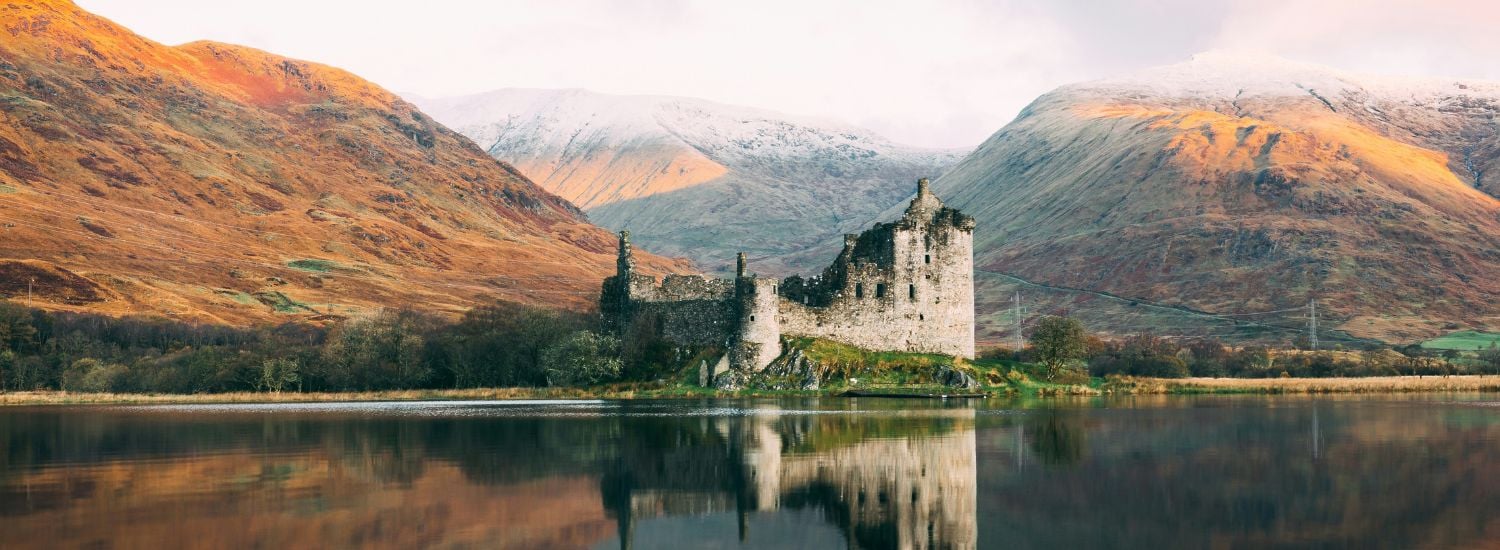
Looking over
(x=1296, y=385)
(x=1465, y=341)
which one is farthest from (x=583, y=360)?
(x=1465, y=341)

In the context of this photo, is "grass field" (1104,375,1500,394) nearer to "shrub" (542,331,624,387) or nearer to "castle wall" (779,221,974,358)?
"castle wall" (779,221,974,358)

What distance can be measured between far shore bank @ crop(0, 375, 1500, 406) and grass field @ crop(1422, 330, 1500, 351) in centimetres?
6339

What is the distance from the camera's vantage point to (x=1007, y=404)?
60.4 meters

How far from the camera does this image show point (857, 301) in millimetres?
73375

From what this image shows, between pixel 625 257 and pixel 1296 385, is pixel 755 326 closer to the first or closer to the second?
pixel 625 257

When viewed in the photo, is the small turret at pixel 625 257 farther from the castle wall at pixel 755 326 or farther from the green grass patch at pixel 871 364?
the green grass patch at pixel 871 364

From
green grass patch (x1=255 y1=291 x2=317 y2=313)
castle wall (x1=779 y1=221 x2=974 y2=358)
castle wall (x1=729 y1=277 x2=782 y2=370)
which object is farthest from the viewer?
green grass patch (x1=255 y1=291 x2=317 y2=313)

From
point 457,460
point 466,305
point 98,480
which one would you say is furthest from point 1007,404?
point 466,305

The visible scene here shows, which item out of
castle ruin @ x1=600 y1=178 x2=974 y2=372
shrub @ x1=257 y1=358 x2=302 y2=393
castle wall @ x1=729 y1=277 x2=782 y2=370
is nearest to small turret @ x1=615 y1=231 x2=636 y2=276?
castle ruin @ x1=600 y1=178 x2=974 y2=372

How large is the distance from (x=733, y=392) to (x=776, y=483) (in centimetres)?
3885

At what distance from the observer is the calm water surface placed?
2311 cm

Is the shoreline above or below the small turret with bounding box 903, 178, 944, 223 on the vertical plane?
below

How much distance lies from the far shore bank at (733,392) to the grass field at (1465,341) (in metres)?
63.4

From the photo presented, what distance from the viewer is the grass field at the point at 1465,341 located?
139875 mm
